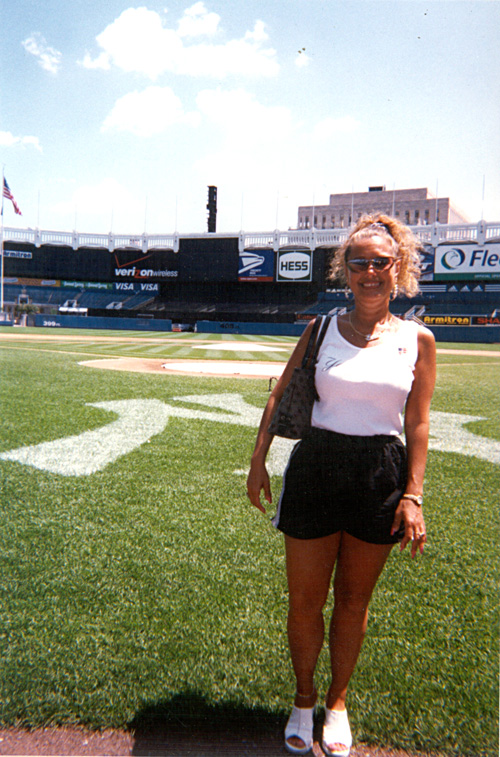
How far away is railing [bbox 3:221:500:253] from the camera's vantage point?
42.4 meters

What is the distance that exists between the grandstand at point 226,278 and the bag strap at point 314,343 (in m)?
35.2

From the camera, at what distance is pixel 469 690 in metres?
2.18

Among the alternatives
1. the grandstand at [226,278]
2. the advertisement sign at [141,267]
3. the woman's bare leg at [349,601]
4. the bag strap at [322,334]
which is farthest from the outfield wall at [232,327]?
the woman's bare leg at [349,601]

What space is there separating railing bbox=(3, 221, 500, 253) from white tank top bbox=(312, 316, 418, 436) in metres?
39.8

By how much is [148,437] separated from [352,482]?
14.2ft

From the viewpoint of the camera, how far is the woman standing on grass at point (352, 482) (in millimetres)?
1900

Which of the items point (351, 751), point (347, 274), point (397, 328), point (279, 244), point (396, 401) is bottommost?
point (351, 751)

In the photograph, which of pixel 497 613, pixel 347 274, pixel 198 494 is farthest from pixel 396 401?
pixel 198 494

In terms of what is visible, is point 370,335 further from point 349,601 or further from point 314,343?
point 349,601

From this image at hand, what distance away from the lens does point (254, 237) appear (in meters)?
47.5

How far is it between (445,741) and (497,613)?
1017 millimetres

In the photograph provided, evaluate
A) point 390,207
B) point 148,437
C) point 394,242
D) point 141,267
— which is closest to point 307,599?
point 394,242

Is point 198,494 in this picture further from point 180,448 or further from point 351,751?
point 351,751

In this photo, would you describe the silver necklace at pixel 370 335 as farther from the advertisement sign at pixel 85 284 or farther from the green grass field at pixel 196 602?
the advertisement sign at pixel 85 284
